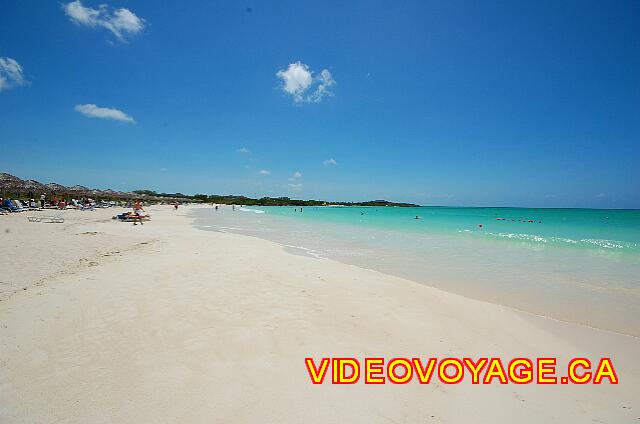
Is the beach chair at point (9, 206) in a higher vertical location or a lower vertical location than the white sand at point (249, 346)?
higher

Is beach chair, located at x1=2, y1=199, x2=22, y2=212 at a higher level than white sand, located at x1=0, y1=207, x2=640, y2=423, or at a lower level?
higher

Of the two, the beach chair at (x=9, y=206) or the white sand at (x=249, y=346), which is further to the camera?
the beach chair at (x=9, y=206)

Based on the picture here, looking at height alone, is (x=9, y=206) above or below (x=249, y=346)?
above

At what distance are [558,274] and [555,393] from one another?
883 cm

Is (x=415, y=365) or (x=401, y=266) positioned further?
(x=401, y=266)

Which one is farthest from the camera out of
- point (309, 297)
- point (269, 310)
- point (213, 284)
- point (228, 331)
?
point (213, 284)

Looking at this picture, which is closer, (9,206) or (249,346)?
(249,346)

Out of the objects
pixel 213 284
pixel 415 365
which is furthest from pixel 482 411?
Result: pixel 213 284

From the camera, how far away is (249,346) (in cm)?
414

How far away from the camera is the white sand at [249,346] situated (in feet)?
9.66

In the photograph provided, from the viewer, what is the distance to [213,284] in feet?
22.9

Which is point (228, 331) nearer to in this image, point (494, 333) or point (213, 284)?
point (213, 284)

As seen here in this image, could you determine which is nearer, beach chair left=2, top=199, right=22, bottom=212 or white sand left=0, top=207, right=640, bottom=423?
white sand left=0, top=207, right=640, bottom=423

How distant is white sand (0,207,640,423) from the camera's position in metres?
2.94
